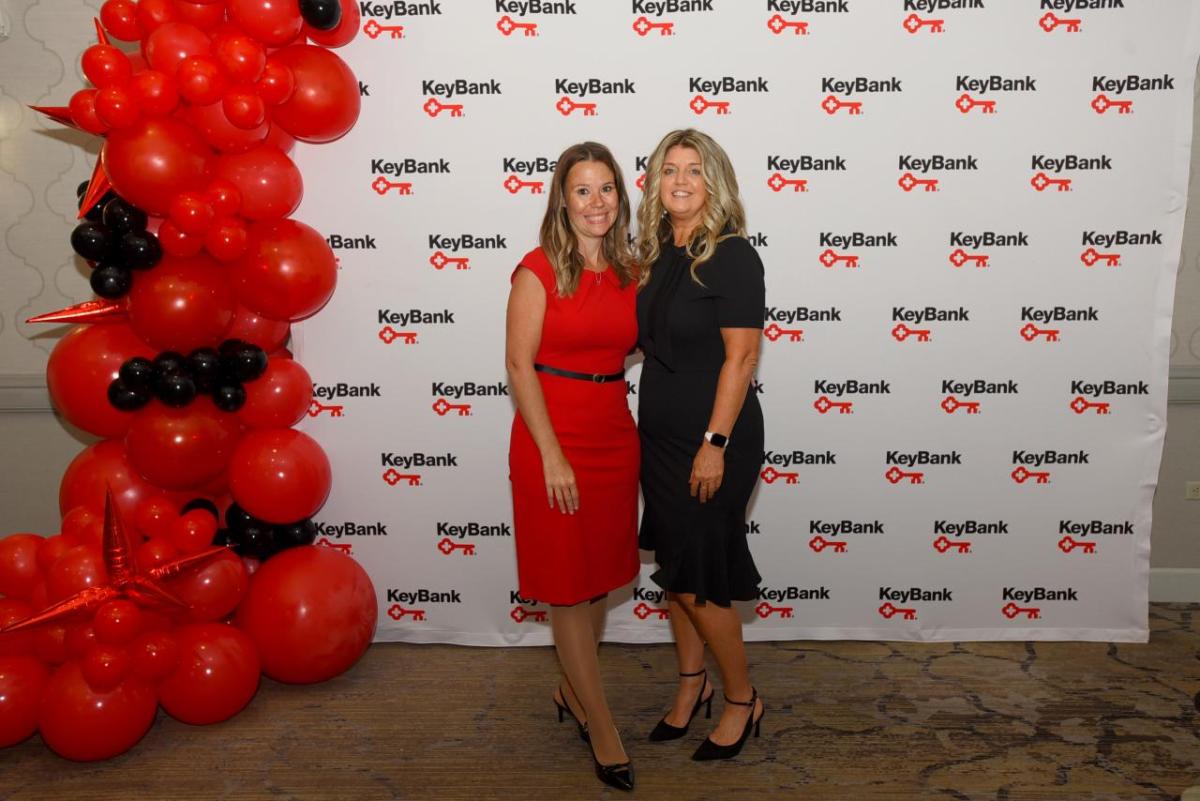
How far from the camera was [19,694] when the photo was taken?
2562 mm

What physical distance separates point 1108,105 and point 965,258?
660mm

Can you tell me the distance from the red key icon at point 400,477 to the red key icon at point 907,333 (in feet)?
5.80

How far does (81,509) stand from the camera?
2771mm

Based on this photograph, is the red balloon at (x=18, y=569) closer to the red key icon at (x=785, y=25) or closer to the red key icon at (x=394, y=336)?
the red key icon at (x=394, y=336)

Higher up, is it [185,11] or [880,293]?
[185,11]

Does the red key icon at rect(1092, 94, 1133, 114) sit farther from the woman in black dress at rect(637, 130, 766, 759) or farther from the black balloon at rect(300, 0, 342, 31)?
the black balloon at rect(300, 0, 342, 31)

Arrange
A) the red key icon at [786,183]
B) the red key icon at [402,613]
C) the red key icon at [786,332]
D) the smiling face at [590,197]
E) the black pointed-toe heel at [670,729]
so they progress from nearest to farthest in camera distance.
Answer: the smiling face at [590,197] < the black pointed-toe heel at [670,729] < the red key icon at [786,183] < the red key icon at [786,332] < the red key icon at [402,613]

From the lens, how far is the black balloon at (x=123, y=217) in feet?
8.77

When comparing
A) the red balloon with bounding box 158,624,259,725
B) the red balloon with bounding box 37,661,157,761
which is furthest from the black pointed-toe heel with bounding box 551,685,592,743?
the red balloon with bounding box 37,661,157,761

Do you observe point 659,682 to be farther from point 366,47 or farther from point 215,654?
point 366,47

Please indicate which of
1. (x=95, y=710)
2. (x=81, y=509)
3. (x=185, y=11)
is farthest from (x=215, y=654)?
(x=185, y=11)

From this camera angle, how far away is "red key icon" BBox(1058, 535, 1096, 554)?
10.7ft

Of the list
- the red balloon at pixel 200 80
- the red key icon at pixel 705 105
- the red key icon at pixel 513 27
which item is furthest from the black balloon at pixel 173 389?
the red key icon at pixel 705 105

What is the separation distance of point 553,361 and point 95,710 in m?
1.61
